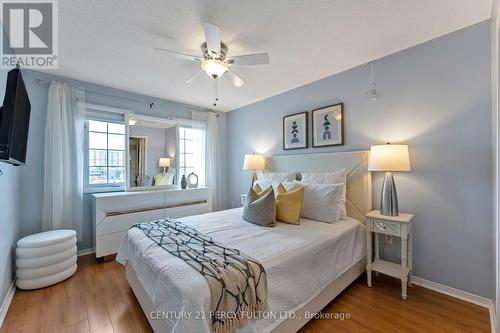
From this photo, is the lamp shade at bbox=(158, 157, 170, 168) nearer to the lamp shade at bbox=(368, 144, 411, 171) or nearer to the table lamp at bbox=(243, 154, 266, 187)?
the table lamp at bbox=(243, 154, 266, 187)

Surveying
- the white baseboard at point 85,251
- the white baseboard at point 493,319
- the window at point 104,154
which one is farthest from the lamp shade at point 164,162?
the white baseboard at point 493,319

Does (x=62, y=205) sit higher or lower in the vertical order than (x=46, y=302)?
higher

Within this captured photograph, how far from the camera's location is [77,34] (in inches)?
77.0

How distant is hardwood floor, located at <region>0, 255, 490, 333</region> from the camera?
1.65 meters

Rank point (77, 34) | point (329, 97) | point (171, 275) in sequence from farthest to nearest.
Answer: point (329, 97) → point (77, 34) → point (171, 275)

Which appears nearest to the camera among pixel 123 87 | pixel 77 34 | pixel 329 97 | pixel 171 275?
pixel 171 275

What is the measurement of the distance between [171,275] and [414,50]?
10.0 ft

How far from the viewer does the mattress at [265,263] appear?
1.15 m

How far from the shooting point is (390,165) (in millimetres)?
2053

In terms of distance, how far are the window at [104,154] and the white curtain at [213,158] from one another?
1503 mm

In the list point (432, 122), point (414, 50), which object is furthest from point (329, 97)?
point (432, 122)

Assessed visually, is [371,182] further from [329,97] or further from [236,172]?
[236,172]

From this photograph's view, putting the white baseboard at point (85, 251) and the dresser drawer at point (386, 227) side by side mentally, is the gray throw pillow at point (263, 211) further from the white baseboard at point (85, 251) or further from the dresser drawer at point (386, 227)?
the white baseboard at point (85, 251)

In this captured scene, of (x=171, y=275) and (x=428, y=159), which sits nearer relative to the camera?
(x=171, y=275)
